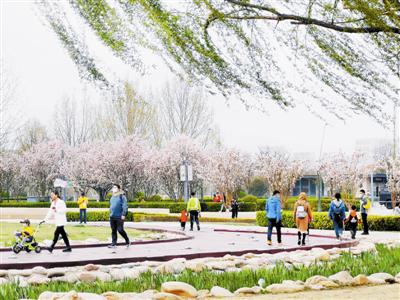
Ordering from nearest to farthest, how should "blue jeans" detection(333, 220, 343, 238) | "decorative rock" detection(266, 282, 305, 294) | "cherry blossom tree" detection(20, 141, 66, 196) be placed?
"decorative rock" detection(266, 282, 305, 294)
"blue jeans" detection(333, 220, 343, 238)
"cherry blossom tree" detection(20, 141, 66, 196)

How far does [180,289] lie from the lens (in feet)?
27.1

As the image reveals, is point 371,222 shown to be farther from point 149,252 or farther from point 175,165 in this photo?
point 175,165

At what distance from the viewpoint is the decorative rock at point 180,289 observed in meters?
8.28

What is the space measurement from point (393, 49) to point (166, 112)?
4783 cm

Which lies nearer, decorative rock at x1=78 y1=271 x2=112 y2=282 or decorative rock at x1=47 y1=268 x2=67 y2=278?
decorative rock at x1=78 y1=271 x2=112 y2=282

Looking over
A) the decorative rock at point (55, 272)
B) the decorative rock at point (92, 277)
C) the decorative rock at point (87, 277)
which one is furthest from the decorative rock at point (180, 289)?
the decorative rock at point (55, 272)

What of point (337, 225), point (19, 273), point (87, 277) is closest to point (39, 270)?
point (19, 273)

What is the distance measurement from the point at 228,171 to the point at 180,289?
139ft

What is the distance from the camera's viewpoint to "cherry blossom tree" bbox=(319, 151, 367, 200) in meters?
46.5

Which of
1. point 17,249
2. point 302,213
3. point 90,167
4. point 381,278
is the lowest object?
point 381,278

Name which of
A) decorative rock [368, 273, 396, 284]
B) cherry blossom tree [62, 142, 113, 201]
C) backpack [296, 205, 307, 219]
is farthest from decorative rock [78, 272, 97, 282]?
cherry blossom tree [62, 142, 113, 201]

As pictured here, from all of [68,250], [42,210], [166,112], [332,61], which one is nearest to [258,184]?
[166,112]

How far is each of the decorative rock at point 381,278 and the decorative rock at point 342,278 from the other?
0.29 m

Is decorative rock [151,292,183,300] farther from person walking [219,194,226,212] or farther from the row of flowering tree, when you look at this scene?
the row of flowering tree
